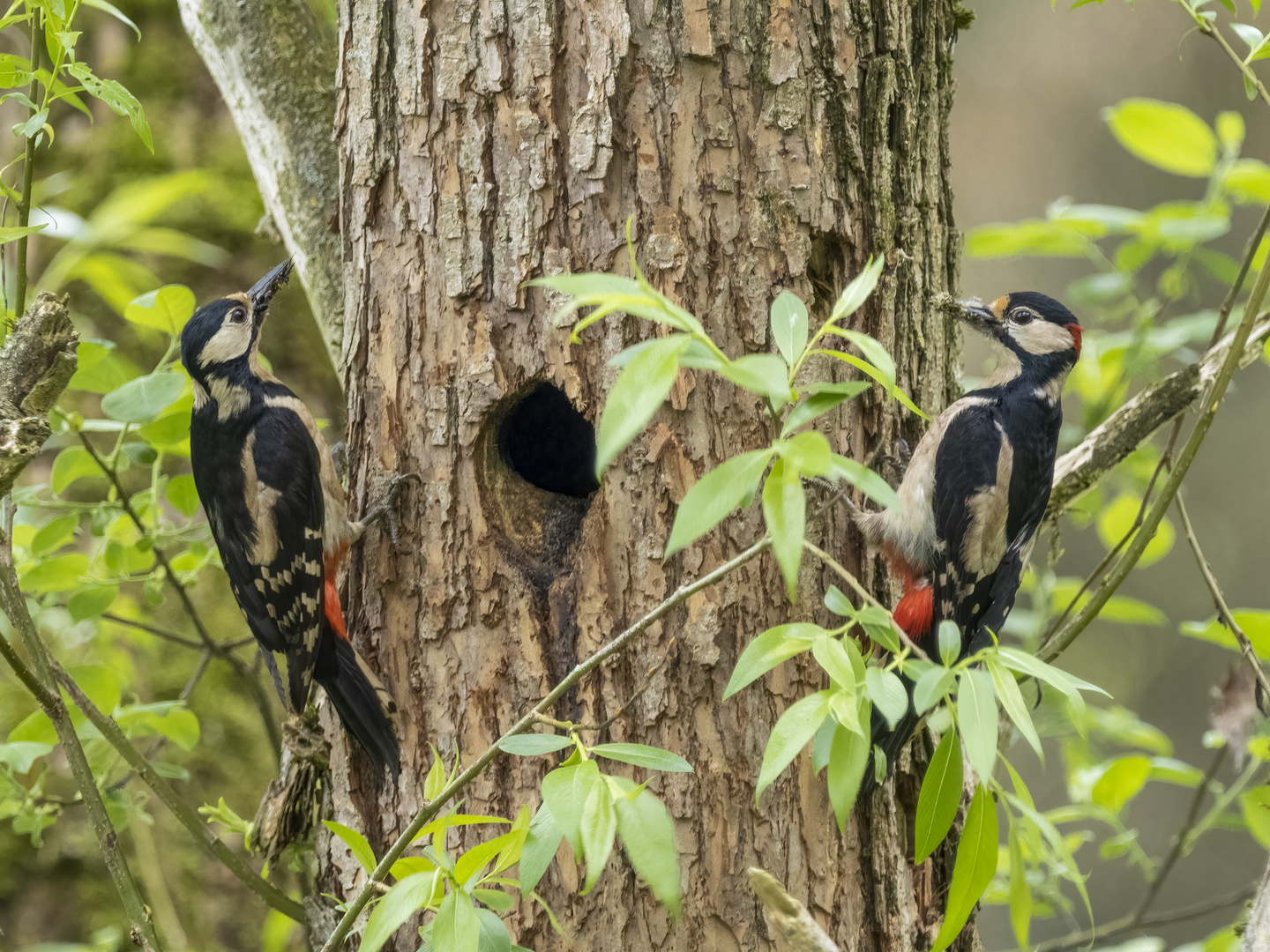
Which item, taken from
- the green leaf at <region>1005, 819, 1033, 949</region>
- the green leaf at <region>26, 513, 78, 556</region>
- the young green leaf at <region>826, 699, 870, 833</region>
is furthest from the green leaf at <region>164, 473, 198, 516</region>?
the green leaf at <region>1005, 819, 1033, 949</region>

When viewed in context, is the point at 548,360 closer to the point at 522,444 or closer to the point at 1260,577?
the point at 522,444

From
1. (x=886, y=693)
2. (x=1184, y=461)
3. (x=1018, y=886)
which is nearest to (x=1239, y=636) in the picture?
(x=1184, y=461)

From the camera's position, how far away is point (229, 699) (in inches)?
125

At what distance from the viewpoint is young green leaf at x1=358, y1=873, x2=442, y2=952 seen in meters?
0.92

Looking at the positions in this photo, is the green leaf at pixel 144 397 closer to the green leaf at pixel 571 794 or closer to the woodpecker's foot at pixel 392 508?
the woodpecker's foot at pixel 392 508

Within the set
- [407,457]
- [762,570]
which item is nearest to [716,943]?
[762,570]

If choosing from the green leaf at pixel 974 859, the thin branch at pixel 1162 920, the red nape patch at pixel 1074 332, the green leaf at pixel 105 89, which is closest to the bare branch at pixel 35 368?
the green leaf at pixel 105 89

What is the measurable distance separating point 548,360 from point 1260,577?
4168 mm

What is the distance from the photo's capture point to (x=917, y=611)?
190 cm

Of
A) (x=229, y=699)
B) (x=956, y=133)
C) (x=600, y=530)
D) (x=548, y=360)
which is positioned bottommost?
(x=229, y=699)

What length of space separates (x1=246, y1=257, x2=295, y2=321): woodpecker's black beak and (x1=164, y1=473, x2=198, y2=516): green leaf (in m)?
0.37

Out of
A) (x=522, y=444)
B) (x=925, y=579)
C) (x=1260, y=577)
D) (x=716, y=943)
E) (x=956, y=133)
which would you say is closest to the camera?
(x=716, y=943)

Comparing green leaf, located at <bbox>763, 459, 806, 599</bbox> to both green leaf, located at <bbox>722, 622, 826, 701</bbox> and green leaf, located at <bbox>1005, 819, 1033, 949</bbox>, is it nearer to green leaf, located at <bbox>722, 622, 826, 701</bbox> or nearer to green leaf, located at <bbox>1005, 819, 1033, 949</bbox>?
green leaf, located at <bbox>722, 622, 826, 701</bbox>

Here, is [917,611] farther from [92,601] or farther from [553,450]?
[92,601]
